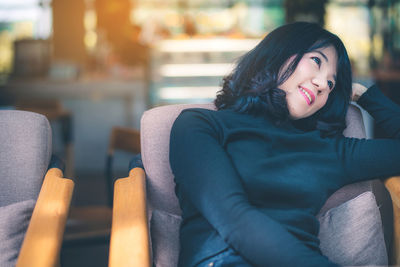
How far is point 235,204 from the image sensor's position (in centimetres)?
107

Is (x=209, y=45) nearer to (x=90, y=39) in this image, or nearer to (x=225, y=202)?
(x=90, y=39)

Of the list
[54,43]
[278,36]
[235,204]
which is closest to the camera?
[235,204]

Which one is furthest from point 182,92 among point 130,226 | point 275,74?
point 130,226

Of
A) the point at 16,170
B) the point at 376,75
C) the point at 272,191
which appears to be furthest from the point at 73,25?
the point at 272,191

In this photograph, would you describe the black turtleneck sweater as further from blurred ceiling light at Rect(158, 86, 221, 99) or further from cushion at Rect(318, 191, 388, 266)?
blurred ceiling light at Rect(158, 86, 221, 99)

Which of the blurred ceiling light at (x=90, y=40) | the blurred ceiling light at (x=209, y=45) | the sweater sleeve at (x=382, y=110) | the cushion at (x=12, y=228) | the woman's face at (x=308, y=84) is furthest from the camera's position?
the blurred ceiling light at (x=90, y=40)

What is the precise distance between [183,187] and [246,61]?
1.52 ft

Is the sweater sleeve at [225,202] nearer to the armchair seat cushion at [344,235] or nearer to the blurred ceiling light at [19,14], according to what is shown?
the armchair seat cushion at [344,235]

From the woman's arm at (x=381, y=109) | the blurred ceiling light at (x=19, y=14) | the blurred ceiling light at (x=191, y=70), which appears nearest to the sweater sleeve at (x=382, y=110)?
the woman's arm at (x=381, y=109)

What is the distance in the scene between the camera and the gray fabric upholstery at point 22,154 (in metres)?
Result: 1.38

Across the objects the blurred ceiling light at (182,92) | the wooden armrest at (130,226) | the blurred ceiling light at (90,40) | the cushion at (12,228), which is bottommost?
the blurred ceiling light at (182,92)

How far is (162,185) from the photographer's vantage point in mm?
1447

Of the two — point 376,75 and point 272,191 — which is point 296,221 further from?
point 376,75

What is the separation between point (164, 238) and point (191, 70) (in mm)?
3262
